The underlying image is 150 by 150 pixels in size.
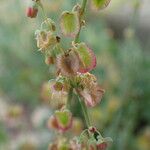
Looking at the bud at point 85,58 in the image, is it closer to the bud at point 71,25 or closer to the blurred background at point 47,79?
the bud at point 71,25

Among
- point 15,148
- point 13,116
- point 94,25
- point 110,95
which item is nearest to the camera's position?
point 13,116

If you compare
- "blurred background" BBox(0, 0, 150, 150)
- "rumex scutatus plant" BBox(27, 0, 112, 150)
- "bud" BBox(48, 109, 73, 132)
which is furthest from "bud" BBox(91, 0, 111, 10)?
"blurred background" BBox(0, 0, 150, 150)

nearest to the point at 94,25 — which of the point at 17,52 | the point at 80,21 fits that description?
the point at 17,52

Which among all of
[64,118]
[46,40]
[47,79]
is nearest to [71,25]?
[46,40]

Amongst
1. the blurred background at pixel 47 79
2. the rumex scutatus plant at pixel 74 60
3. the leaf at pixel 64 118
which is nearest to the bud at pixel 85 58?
the rumex scutatus plant at pixel 74 60

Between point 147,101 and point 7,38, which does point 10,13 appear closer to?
point 7,38

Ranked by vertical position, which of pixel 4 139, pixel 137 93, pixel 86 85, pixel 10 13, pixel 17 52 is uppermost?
pixel 10 13

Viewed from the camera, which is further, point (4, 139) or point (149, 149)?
point (149, 149)
